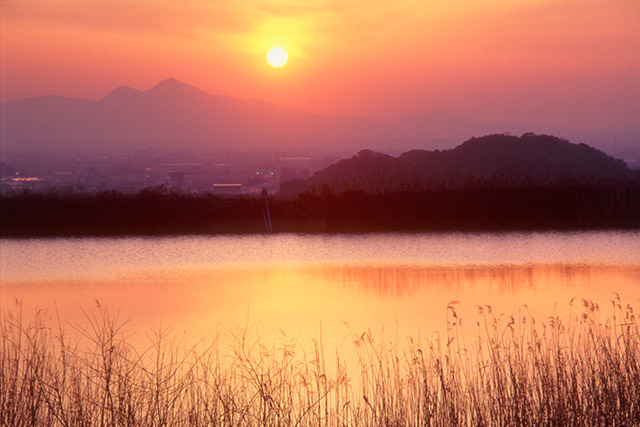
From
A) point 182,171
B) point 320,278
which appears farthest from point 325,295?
point 182,171

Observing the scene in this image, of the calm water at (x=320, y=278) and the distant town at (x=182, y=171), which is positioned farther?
the distant town at (x=182, y=171)

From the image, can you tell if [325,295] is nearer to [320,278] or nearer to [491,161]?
[320,278]

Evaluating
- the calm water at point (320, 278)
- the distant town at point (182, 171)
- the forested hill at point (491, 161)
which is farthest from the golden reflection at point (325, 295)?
the forested hill at point (491, 161)

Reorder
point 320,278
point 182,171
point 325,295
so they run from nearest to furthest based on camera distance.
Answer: point 325,295 → point 320,278 → point 182,171

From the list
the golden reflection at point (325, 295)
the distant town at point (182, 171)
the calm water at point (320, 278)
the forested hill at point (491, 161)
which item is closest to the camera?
the golden reflection at point (325, 295)

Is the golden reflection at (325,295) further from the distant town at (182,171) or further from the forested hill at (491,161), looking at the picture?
the forested hill at (491,161)

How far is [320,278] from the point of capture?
13.6 m

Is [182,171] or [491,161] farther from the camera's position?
[491,161]

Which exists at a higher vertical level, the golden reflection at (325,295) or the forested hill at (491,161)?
the forested hill at (491,161)

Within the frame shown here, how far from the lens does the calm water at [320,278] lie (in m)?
10.0

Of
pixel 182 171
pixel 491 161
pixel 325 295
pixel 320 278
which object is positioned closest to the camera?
pixel 325 295

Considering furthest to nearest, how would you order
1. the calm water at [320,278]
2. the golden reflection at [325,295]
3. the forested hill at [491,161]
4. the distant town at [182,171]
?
the forested hill at [491,161], the distant town at [182,171], the calm water at [320,278], the golden reflection at [325,295]

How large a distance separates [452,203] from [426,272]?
10520 millimetres

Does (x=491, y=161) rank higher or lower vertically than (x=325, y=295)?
higher
